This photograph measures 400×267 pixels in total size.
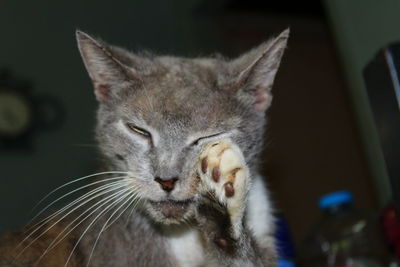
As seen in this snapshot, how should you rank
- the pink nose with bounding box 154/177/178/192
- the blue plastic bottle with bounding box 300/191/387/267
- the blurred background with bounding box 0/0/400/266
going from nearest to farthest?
the pink nose with bounding box 154/177/178/192, the blue plastic bottle with bounding box 300/191/387/267, the blurred background with bounding box 0/0/400/266

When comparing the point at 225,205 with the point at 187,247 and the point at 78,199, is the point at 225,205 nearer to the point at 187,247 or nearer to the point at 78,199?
the point at 187,247

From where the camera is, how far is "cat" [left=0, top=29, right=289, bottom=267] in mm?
1263

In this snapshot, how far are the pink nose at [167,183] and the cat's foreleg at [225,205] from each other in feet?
0.34

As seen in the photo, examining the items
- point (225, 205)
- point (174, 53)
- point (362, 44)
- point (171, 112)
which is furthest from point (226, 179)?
point (174, 53)

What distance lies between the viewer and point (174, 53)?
354 centimetres

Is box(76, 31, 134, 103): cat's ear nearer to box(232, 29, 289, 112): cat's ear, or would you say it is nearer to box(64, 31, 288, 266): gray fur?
box(64, 31, 288, 266): gray fur

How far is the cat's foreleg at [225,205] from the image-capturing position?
1098 mm

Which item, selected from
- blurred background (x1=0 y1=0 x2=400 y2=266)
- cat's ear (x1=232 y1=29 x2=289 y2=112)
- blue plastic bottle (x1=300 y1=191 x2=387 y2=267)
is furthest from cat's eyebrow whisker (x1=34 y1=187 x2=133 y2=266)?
blurred background (x1=0 y1=0 x2=400 y2=266)

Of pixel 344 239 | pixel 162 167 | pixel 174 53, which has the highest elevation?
pixel 174 53

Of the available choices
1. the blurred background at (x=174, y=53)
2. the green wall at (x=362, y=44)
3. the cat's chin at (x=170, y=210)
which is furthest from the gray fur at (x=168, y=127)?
the blurred background at (x=174, y=53)

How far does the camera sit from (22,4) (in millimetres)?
3383

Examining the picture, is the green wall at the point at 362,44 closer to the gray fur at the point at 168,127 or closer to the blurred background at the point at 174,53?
the gray fur at the point at 168,127

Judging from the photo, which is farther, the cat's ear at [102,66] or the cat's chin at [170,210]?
the cat's ear at [102,66]

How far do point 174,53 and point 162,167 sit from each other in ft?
7.65
